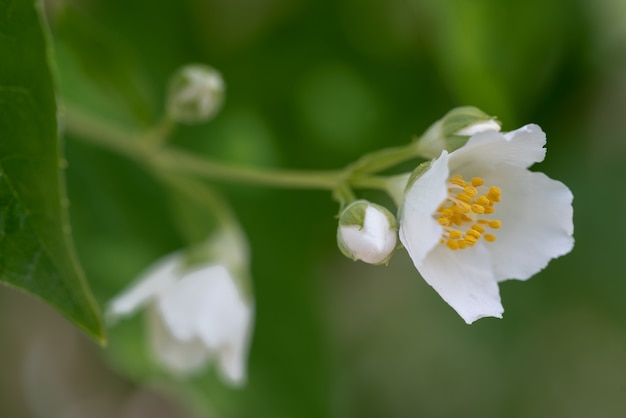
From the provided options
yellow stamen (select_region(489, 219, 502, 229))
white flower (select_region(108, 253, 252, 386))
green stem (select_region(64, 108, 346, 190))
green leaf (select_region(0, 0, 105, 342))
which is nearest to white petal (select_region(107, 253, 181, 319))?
white flower (select_region(108, 253, 252, 386))

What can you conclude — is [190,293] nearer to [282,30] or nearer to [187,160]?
[187,160]

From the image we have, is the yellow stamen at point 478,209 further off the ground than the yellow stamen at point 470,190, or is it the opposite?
the yellow stamen at point 470,190

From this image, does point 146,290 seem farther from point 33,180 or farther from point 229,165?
point 33,180

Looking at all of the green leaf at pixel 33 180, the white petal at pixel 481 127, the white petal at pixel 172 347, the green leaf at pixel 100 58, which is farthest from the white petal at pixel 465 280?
the green leaf at pixel 100 58

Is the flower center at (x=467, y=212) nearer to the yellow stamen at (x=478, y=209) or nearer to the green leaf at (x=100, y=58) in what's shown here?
the yellow stamen at (x=478, y=209)

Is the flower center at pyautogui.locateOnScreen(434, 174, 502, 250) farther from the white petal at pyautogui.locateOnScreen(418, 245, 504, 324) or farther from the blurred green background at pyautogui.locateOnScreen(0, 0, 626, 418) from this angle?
the blurred green background at pyautogui.locateOnScreen(0, 0, 626, 418)

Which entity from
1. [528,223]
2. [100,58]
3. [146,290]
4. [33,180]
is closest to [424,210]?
[528,223]

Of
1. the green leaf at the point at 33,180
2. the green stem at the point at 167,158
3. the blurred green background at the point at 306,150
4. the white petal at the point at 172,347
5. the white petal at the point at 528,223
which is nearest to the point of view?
the green leaf at the point at 33,180
